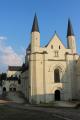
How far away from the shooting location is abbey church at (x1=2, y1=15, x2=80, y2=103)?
163 feet

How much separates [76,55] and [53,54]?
17.5 feet

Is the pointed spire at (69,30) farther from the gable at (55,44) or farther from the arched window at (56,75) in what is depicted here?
the arched window at (56,75)

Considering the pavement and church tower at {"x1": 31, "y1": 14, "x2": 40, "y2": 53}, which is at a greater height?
→ church tower at {"x1": 31, "y1": 14, "x2": 40, "y2": 53}

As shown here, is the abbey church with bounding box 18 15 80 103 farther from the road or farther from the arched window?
the road

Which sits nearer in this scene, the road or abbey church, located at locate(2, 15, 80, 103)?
the road

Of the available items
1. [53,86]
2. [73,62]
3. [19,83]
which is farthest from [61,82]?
[19,83]

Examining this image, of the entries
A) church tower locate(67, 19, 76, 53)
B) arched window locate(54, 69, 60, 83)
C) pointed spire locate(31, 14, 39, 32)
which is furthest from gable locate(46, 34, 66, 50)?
arched window locate(54, 69, 60, 83)

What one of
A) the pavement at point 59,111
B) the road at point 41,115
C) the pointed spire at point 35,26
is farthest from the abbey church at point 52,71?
the road at point 41,115

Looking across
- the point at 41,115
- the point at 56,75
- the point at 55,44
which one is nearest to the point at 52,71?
the point at 56,75

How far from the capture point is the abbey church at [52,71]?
4969 centimetres

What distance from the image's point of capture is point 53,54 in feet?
171

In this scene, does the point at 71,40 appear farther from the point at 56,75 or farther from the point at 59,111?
the point at 59,111

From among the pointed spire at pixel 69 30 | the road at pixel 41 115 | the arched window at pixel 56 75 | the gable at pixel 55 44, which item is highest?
the pointed spire at pixel 69 30

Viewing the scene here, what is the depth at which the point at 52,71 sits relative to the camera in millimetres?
50875
